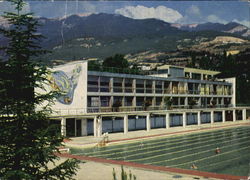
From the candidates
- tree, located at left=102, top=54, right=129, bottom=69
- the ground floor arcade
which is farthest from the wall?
tree, located at left=102, top=54, right=129, bottom=69

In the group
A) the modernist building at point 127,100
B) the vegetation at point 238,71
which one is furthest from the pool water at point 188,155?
the vegetation at point 238,71

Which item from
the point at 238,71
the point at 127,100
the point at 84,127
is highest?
the point at 238,71

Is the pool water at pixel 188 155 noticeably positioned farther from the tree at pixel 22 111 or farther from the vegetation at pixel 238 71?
the vegetation at pixel 238 71

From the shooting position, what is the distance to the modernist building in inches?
1898

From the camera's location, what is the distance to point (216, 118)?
8031 centimetres

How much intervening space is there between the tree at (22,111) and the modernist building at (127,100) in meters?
21.7

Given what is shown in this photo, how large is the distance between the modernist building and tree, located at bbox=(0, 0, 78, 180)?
21.7 metres

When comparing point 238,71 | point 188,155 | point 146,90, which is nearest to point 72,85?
point 146,90

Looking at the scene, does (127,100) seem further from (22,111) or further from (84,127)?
(22,111)

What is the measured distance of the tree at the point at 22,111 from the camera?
41.2 feet

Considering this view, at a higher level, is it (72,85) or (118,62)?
(118,62)

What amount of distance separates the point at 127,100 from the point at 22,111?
149 feet

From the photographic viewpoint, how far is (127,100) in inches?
2282

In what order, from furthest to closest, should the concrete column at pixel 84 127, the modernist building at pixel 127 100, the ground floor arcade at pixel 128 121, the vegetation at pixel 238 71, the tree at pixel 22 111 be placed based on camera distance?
the vegetation at pixel 238 71
the modernist building at pixel 127 100
the concrete column at pixel 84 127
the ground floor arcade at pixel 128 121
the tree at pixel 22 111
